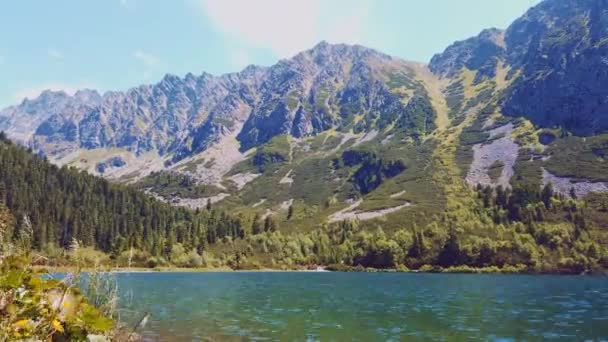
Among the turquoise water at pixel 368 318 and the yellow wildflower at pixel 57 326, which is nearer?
the yellow wildflower at pixel 57 326

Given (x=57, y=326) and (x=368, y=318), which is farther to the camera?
(x=368, y=318)

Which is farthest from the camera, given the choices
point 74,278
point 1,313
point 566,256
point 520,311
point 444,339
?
point 566,256

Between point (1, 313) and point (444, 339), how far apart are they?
122 ft

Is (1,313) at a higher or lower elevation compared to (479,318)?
higher

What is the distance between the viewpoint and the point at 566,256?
652 feet

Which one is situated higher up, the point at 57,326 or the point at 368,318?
the point at 57,326

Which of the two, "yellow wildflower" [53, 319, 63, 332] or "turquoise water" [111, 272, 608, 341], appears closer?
"yellow wildflower" [53, 319, 63, 332]

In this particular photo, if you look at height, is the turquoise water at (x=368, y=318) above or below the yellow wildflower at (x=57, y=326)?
below

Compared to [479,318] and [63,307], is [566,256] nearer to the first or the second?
[479,318]

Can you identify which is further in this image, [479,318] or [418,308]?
[418,308]

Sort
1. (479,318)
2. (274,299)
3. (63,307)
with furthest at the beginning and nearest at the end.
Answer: (274,299)
(479,318)
(63,307)

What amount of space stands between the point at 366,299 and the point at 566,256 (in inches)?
6065

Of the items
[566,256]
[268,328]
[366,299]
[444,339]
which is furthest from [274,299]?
[566,256]

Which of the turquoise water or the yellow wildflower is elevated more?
the yellow wildflower
